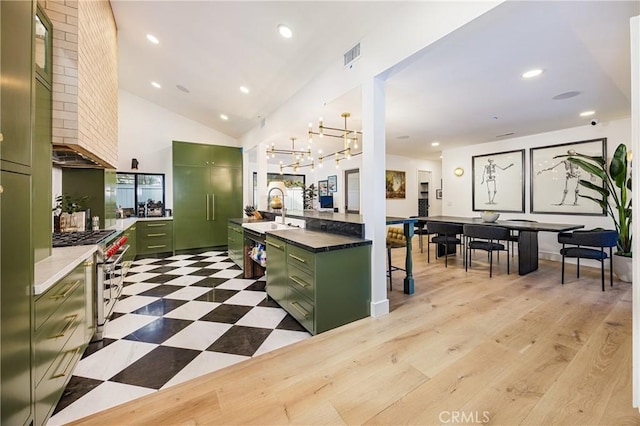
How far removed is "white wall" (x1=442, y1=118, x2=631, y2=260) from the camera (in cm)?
454

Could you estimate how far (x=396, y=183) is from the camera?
846 cm

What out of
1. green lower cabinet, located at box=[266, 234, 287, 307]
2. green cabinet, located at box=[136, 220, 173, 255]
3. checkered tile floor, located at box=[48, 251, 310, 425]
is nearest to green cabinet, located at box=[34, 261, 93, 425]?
checkered tile floor, located at box=[48, 251, 310, 425]

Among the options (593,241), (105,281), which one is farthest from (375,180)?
(593,241)

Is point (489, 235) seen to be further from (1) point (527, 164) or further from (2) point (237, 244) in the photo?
(2) point (237, 244)

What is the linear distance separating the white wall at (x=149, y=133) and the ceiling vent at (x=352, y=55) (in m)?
4.79

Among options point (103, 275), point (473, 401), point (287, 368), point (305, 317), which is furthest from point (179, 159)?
point (473, 401)

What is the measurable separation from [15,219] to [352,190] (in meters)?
7.88

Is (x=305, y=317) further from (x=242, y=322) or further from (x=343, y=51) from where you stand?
(x=343, y=51)

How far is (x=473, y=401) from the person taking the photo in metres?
1.53

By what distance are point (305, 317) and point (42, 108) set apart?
8.35 feet

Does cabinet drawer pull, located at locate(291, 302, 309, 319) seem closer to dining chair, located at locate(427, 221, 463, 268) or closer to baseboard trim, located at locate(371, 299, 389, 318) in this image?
baseboard trim, located at locate(371, 299, 389, 318)

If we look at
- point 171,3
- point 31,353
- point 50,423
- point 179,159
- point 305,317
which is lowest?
point 50,423

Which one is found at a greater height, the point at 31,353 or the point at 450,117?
the point at 450,117

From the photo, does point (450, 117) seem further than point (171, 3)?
Yes
